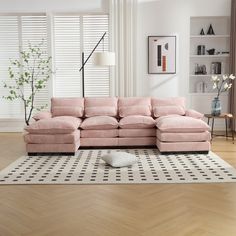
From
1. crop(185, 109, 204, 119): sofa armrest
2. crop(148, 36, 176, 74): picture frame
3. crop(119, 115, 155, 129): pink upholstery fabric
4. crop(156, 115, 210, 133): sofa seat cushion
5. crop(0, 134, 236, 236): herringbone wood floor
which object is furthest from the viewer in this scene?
crop(148, 36, 176, 74): picture frame

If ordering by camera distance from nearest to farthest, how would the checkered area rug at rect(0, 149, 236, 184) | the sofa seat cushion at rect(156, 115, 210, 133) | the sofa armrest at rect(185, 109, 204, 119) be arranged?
1. the checkered area rug at rect(0, 149, 236, 184)
2. the sofa seat cushion at rect(156, 115, 210, 133)
3. the sofa armrest at rect(185, 109, 204, 119)

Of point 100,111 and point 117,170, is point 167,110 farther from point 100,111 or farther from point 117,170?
point 117,170

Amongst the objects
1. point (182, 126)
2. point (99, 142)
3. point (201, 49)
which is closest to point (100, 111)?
point (99, 142)

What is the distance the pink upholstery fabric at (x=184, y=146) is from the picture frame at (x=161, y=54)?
8.30 ft

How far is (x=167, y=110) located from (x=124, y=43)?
1.99m

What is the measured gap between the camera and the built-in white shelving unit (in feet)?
26.1

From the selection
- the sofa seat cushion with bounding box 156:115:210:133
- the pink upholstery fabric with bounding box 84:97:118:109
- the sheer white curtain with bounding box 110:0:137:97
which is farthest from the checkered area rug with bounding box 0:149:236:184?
the sheer white curtain with bounding box 110:0:137:97

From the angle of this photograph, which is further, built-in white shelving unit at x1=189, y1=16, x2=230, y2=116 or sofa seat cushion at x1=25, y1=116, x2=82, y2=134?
→ built-in white shelving unit at x1=189, y1=16, x2=230, y2=116

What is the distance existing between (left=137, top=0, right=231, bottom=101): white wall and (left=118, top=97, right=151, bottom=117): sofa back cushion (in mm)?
1233

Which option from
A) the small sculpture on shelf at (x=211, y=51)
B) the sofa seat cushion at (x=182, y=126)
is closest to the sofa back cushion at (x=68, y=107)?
the sofa seat cushion at (x=182, y=126)

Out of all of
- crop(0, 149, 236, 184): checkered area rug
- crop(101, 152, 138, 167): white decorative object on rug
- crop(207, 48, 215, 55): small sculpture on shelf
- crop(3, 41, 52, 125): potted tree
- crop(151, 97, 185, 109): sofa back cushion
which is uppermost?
crop(207, 48, 215, 55): small sculpture on shelf

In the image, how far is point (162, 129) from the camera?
223 inches

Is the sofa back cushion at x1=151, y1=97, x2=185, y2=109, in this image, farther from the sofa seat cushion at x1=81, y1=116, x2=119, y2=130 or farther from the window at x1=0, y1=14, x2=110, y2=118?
the window at x1=0, y1=14, x2=110, y2=118

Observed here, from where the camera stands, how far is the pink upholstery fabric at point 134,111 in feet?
21.6
